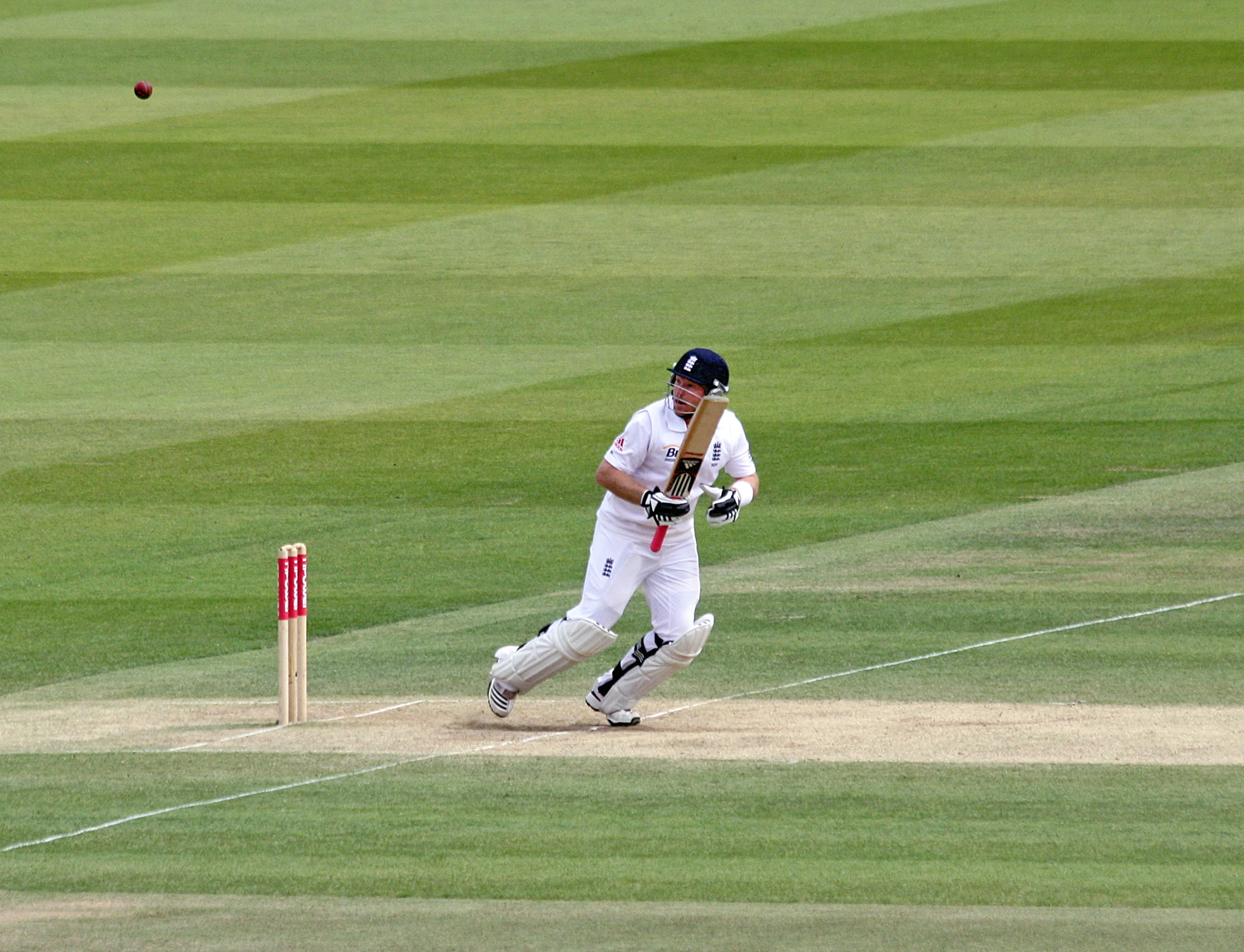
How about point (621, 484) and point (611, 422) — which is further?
point (611, 422)

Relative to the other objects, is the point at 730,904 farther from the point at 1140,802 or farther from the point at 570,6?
the point at 570,6

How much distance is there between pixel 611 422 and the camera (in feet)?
66.8

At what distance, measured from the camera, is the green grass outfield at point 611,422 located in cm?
830

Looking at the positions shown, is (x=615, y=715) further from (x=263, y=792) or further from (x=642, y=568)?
(x=263, y=792)

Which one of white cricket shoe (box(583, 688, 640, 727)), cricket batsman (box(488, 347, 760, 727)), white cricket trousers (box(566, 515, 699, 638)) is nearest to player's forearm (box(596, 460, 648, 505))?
cricket batsman (box(488, 347, 760, 727))

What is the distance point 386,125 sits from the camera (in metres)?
34.8

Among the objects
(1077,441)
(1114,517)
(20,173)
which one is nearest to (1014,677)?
(1114,517)

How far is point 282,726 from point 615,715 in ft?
5.49

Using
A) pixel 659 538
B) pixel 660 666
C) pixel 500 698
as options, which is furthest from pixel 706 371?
pixel 500 698

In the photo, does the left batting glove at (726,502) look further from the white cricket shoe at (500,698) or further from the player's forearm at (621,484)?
the white cricket shoe at (500,698)

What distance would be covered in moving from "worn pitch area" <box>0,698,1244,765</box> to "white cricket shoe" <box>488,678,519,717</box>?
3.3 inches

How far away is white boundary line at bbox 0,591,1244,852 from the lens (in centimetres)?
895

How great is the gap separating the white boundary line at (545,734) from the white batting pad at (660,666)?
0.23 metres

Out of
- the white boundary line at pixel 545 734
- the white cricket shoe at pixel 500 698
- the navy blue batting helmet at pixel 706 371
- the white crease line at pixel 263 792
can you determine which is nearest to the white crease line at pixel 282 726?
the white boundary line at pixel 545 734
